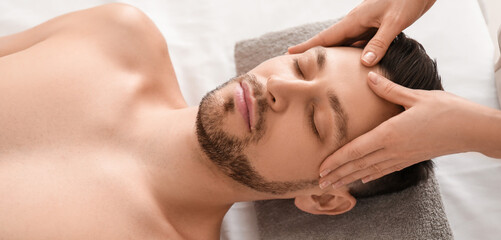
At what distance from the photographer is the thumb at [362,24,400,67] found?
1247mm

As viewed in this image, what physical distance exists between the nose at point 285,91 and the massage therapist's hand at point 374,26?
0.63ft

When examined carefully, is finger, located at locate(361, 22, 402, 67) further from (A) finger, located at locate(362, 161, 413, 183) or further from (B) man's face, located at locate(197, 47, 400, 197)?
(A) finger, located at locate(362, 161, 413, 183)

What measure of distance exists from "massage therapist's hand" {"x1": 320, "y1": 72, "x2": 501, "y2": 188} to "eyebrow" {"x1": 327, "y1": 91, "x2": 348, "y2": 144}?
0.14 ft

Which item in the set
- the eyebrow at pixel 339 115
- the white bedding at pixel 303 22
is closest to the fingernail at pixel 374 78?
the eyebrow at pixel 339 115

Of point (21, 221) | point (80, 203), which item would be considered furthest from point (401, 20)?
point (21, 221)

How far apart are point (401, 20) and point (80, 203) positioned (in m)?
1.05

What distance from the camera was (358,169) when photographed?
3.97ft

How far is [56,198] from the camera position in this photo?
1.23 meters

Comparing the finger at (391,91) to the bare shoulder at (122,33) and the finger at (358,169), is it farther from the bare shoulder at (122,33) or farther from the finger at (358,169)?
the bare shoulder at (122,33)

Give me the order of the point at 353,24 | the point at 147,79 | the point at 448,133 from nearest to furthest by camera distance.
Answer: the point at 448,133, the point at 353,24, the point at 147,79

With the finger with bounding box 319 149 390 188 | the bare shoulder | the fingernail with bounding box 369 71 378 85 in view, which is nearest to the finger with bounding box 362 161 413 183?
the finger with bounding box 319 149 390 188

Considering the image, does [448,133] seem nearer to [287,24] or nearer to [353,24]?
[353,24]

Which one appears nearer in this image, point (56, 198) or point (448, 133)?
point (448, 133)

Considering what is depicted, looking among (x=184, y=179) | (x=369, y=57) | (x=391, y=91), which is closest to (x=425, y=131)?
(x=391, y=91)
